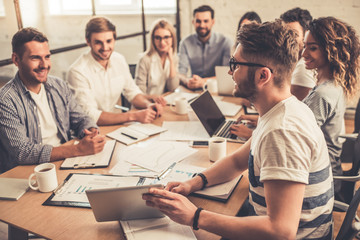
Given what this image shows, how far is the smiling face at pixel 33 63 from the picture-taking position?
1622mm

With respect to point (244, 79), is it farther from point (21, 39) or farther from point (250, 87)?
→ point (21, 39)

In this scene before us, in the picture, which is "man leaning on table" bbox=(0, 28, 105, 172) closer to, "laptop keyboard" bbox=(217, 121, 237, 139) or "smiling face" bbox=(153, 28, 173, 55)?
"laptop keyboard" bbox=(217, 121, 237, 139)

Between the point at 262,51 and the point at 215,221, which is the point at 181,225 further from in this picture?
the point at 262,51

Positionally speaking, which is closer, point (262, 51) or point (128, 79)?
point (262, 51)

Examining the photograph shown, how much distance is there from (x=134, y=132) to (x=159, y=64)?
1303 mm

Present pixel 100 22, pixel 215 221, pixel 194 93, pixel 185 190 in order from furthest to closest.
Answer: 1. pixel 194 93
2. pixel 100 22
3. pixel 185 190
4. pixel 215 221

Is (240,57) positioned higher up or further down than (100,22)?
further down

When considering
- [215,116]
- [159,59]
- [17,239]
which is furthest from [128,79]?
[17,239]

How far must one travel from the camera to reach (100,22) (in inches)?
85.6

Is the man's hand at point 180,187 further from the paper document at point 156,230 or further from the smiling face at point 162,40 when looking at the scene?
the smiling face at point 162,40

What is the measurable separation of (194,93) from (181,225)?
5.43ft

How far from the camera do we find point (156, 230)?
3.20ft

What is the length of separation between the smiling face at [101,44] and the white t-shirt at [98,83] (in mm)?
53

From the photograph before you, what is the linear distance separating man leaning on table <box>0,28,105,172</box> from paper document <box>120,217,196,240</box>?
0.58 metres
